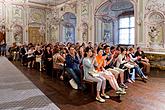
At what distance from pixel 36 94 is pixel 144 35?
6.30m

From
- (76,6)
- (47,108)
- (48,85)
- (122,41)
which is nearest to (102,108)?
(47,108)

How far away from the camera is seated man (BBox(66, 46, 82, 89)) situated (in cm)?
620

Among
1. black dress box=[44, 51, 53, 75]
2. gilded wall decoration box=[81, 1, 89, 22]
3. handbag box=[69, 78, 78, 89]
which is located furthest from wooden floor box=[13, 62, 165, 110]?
gilded wall decoration box=[81, 1, 89, 22]

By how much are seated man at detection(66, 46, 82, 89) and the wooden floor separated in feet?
1.14

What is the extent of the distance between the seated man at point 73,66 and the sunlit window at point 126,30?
7348 mm

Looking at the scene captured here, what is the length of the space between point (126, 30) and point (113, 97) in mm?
8834

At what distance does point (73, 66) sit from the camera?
638cm

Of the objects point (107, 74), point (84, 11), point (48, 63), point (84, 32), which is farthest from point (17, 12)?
point (107, 74)

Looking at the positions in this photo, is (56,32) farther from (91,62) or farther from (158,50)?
(91,62)

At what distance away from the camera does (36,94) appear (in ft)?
18.0

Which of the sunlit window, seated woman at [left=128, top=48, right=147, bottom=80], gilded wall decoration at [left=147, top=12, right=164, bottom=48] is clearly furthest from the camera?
the sunlit window

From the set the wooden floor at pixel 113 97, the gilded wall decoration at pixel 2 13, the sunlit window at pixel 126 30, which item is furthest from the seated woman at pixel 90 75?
the gilded wall decoration at pixel 2 13

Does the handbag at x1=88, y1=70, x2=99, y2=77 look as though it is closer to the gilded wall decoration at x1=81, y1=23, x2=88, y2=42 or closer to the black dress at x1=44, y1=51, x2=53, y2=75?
the black dress at x1=44, y1=51, x2=53, y2=75

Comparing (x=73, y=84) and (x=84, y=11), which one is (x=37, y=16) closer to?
(x=84, y=11)
